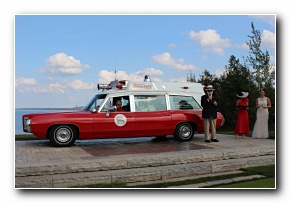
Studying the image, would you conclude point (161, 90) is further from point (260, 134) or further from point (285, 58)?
point (285, 58)

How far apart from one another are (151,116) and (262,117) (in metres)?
4.07

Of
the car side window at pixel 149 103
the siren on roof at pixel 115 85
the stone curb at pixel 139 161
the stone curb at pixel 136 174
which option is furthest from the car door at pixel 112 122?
the stone curb at pixel 136 174

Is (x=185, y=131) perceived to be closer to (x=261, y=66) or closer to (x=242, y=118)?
(x=242, y=118)

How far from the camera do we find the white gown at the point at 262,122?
38.2 feet

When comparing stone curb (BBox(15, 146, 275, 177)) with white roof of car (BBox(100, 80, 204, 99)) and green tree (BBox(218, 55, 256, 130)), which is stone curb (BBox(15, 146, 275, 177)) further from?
green tree (BBox(218, 55, 256, 130))

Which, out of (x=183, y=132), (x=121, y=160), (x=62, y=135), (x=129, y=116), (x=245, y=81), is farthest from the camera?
(x=245, y=81)

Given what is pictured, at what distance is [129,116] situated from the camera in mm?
9922

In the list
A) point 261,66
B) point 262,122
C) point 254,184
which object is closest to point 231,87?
point 261,66

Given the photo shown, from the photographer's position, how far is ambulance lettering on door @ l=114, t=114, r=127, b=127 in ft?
32.0

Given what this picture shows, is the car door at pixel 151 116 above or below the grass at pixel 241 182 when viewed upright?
above

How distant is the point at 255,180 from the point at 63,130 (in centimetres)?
506

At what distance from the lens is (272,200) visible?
20.2ft

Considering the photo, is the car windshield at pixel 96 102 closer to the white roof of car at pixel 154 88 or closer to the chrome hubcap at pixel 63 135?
the white roof of car at pixel 154 88
